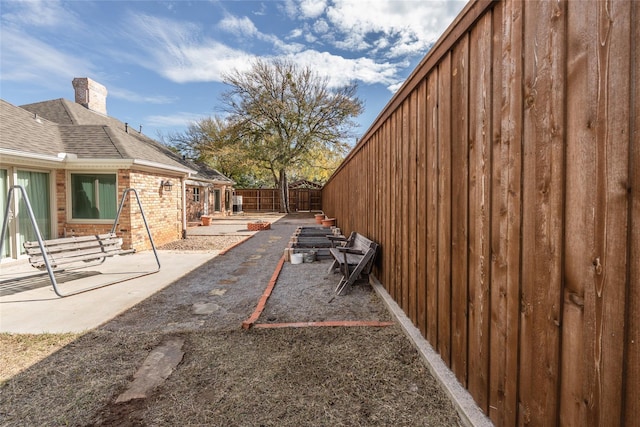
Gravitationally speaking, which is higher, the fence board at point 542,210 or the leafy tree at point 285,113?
the leafy tree at point 285,113

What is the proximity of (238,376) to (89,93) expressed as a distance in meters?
13.8

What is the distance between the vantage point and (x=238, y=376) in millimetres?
2277

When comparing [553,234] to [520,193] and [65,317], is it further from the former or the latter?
[65,317]

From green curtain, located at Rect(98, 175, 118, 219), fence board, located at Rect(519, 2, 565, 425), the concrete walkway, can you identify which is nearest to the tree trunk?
green curtain, located at Rect(98, 175, 118, 219)

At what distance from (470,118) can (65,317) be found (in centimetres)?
464

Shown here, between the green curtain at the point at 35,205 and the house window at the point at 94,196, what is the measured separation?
500 mm

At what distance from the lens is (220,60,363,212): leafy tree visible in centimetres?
2081

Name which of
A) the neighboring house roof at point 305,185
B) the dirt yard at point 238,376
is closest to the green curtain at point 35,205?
the dirt yard at point 238,376

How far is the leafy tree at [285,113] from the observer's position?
20.8 metres

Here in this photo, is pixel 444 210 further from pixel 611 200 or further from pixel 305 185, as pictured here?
pixel 305 185

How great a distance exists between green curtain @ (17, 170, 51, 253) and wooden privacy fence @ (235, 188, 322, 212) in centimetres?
1764

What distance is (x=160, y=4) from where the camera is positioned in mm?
7098

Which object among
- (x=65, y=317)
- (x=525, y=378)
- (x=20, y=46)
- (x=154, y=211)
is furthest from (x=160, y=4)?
(x=525, y=378)

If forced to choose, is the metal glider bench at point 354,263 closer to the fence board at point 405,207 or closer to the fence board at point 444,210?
the fence board at point 405,207
